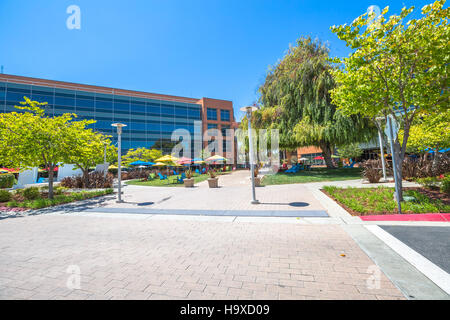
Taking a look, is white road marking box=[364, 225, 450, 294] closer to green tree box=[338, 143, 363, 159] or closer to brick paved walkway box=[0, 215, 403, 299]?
brick paved walkway box=[0, 215, 403, 299]

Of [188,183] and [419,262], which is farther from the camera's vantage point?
[188,183]

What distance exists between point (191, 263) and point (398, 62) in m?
8.96

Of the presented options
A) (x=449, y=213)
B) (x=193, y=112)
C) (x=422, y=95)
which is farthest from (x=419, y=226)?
(x=193, y=112)

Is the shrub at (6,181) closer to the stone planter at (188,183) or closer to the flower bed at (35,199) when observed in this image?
the flower bed at (35,199)

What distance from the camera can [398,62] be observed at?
6.70m

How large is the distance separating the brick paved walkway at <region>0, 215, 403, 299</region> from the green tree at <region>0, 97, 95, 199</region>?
538cm

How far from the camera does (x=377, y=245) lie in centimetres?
380

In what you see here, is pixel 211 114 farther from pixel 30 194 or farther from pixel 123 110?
pixel 30 194

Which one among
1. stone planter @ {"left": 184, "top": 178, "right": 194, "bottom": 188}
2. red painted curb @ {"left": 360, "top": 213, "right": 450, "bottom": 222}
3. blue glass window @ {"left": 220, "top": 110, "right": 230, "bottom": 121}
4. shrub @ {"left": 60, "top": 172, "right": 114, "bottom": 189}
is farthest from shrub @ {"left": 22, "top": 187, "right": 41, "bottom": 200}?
blue glass window @ {"left": 220, "top": 110, "right": 230, "bottom": 121}

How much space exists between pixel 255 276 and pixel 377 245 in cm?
271

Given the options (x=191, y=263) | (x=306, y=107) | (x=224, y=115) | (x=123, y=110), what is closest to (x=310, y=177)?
(x=306, y=107)

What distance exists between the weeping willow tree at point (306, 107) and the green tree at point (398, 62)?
384 inches
